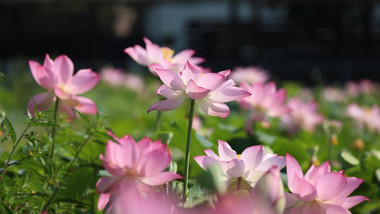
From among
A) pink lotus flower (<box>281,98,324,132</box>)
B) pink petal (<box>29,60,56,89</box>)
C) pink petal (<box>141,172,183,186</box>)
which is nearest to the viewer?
pink petal (<box>141,172,183,186</box>)

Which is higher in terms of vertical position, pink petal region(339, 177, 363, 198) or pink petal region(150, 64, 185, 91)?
pink petal region(150, 64, 185, 91)

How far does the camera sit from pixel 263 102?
1067 mm

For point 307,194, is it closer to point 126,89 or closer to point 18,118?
point 18,118

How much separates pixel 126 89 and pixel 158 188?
9.80 ft

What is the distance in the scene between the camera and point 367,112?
157cm

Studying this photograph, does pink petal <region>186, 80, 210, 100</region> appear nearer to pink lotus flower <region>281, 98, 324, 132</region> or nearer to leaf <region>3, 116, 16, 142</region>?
leaf <region>3, 116, 16, 142</region>

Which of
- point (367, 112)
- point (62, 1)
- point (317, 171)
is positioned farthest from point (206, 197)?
point (62, 1)

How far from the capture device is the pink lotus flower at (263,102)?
1060mm

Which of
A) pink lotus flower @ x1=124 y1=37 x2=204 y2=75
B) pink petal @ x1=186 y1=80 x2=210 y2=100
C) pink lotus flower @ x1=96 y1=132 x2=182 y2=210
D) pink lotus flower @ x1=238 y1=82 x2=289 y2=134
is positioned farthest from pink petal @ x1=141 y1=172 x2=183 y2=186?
pink lotus flower @ x1=238 y1=82 x2=289 y2=134

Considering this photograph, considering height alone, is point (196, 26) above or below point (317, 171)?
below

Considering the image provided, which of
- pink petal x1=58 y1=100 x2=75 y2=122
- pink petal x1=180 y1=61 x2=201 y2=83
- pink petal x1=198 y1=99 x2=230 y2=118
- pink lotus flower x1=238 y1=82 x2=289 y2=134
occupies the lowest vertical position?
pink lotus flower x1=238 y1=82 x2=289 y2=134

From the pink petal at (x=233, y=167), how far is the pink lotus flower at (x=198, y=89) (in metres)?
0.07

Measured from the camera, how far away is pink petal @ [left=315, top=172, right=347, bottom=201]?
18.9 inches

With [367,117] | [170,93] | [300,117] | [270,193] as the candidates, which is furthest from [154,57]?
[367,117]
